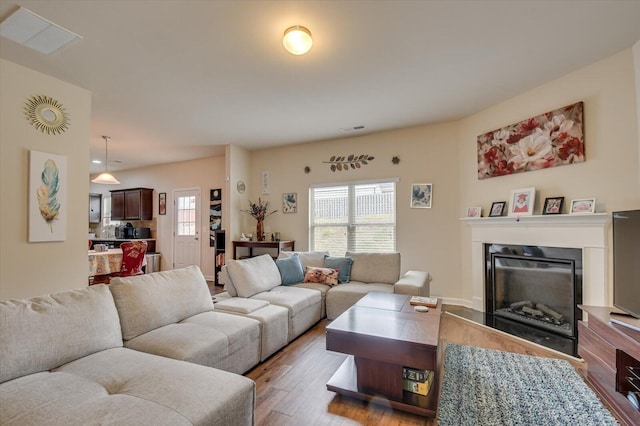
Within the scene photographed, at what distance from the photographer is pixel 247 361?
229 centimetres

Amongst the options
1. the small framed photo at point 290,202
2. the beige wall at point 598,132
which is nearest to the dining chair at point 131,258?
the small framed photo at point 290,202

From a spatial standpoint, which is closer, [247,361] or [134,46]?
[247,361]

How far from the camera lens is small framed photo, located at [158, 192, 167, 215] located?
6922mm

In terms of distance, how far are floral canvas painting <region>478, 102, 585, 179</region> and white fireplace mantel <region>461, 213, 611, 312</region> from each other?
614 millimetres

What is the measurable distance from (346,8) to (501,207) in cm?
298

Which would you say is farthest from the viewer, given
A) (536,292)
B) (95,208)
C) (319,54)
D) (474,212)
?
(95,208)

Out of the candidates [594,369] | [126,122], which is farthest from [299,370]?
[126,122]

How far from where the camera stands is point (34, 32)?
2266mm

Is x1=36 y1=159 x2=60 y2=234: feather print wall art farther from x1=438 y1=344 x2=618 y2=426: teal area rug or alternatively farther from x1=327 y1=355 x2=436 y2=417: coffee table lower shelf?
x1=438 y1=344 x2=618 y2=426: teal area rug

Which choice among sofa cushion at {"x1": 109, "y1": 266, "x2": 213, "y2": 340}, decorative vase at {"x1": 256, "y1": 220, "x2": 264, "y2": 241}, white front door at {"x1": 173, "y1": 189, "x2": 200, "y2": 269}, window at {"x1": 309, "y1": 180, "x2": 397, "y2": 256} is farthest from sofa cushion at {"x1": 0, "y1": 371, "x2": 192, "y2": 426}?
white front door at {"x1": 173, "y1": 189, "x2": 200, "y2": 269}

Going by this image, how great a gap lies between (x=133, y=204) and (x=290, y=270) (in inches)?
210

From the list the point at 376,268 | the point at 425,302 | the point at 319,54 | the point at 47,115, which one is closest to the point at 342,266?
the point at 376,268

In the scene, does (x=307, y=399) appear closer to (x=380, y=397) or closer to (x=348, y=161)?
(x=380, y=397)

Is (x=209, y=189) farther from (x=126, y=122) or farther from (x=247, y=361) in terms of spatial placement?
(x=247, y=361)
